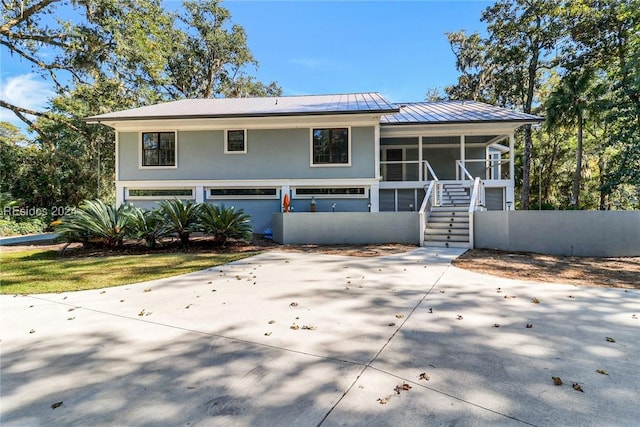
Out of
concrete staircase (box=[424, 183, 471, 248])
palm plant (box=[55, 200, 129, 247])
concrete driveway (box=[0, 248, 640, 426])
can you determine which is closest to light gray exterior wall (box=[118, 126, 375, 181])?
concrete staircase (box=[424, 183, 471, 248])

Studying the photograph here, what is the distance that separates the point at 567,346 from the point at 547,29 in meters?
24.5

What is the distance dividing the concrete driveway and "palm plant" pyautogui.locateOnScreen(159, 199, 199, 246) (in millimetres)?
4968

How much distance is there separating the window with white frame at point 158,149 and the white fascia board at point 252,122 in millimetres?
378

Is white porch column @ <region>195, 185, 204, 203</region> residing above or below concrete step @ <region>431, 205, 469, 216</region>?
above

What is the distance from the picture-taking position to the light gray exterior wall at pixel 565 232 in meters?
9.24

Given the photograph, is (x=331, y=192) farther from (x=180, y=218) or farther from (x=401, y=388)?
(x=401, y=388)

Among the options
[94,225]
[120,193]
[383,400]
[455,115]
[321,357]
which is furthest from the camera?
[455,115]

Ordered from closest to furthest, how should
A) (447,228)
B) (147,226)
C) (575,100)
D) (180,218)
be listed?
1. (147,226)
2. (180,218)
3. (447,228)
4. (575,100)

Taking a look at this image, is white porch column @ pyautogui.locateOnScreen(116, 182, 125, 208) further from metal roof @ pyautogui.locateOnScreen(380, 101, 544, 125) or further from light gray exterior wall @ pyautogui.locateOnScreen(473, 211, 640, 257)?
light gray exterior wall @ pyautogui.locateOnScreen(473, 211, 640, 257)

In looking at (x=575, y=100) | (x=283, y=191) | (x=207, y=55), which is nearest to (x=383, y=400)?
(x=283, y=191)

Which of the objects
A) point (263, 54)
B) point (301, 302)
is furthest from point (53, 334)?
point (263, 54)

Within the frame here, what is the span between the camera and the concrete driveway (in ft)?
7.32

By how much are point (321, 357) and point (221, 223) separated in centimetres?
807

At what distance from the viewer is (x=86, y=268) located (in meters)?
7.36
